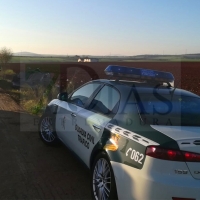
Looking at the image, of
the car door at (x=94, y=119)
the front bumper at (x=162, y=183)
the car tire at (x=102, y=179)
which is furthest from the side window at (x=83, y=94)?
the front bumper at (x=162, y=183)

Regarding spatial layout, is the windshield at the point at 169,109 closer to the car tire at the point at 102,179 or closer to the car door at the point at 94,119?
the car door at the point at 94,119

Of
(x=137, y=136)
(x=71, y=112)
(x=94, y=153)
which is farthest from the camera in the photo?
(x=71, y=112)

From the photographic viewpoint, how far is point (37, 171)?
5.02m

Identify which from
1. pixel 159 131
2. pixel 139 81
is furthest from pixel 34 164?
pixel 159 131

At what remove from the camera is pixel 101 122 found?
4.03 meters

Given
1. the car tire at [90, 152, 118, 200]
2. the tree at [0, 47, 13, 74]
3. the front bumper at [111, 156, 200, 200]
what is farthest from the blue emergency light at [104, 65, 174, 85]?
the tree at [0, 47, 13, 74]

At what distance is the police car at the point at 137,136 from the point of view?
116 inches

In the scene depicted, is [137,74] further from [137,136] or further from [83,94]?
[137,136]

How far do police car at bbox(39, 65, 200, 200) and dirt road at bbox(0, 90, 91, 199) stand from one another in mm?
409

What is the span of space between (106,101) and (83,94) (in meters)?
1.06

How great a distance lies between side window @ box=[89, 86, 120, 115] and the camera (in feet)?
13.4

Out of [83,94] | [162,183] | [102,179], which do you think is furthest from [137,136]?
[83,94]

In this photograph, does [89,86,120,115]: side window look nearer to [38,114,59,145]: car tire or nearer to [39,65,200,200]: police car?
[39,65,200,200]: police car

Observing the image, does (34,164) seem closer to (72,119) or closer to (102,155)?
(72,119)
